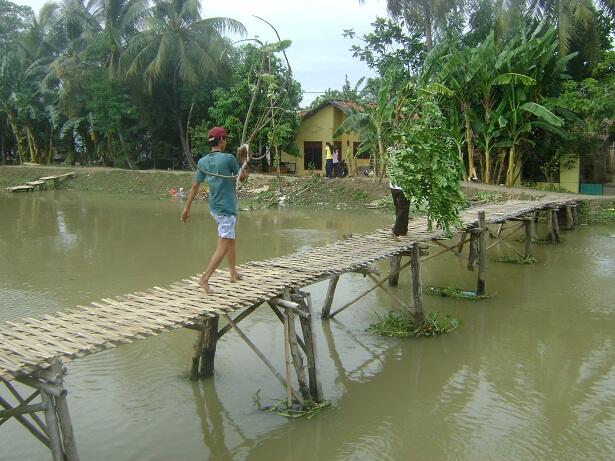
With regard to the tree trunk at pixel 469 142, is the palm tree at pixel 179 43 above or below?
above

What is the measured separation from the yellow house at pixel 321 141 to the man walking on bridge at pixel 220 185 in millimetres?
19543

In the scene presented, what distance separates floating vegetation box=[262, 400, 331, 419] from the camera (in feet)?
17.7

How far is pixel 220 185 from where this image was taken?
561 cm

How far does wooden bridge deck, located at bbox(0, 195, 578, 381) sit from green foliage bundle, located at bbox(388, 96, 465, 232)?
78cm

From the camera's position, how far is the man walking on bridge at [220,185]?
5.57m

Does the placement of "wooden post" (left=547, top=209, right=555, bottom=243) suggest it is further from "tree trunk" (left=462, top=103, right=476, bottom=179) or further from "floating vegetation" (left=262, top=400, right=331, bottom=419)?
"floating vegetation" (left=262, top=400, right=331, bottom=419)

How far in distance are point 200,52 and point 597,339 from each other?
21177mm

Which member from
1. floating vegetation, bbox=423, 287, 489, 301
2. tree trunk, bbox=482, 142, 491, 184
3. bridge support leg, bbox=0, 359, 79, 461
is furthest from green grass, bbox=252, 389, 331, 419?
tree trunk, bbox=482, 142, 491, 184

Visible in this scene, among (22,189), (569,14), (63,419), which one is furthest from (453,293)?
(22,189)

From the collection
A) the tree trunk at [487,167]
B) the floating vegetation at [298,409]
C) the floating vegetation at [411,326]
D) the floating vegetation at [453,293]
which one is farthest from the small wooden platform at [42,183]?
the floating vegetation at [298,409]

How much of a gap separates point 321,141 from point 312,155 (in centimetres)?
95

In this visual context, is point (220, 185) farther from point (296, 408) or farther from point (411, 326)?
point (411, 326)

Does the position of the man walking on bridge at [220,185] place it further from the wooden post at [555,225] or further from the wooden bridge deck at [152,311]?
the wooden post at [555,225]

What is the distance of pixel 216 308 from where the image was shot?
5.00m
